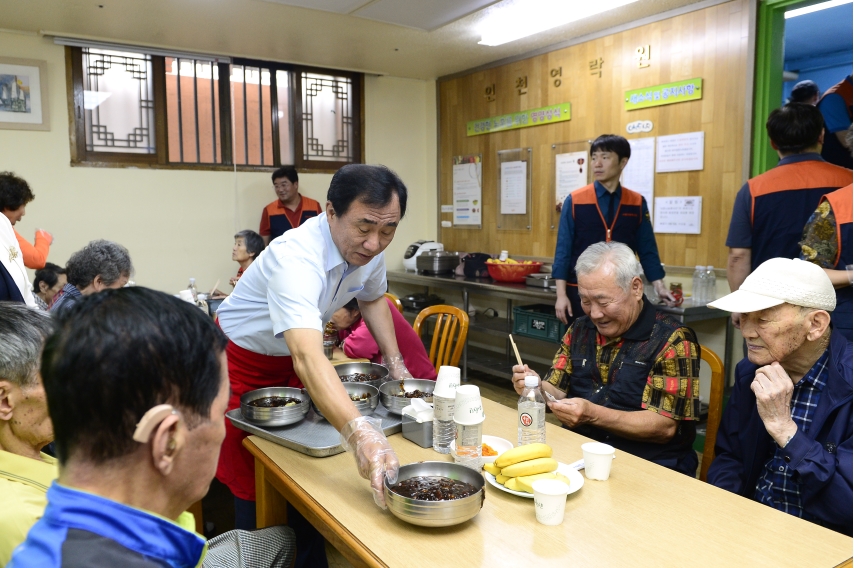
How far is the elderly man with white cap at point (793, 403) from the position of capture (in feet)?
4.81

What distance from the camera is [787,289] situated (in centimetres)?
160

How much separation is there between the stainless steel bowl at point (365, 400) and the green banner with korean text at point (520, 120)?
3.47 metres

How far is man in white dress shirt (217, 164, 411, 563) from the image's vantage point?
1.58 meters

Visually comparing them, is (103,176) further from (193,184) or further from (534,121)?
(534,121)

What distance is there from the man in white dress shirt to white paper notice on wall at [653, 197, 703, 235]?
2.65m

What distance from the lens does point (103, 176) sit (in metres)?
5.01

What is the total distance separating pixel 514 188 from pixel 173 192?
286 centimetres

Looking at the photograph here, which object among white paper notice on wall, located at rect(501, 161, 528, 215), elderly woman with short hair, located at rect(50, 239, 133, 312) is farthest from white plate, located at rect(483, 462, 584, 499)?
white paper notice on wall, located at rect(501, 161, 528, 215)

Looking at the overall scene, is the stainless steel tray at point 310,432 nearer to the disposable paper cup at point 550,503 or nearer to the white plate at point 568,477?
the white plate at point 568,477

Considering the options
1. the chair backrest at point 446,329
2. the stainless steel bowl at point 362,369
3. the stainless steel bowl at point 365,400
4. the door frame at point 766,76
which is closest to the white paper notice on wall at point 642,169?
the door frame at point 766,76

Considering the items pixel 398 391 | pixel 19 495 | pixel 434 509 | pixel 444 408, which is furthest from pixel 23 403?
pixel 398 391

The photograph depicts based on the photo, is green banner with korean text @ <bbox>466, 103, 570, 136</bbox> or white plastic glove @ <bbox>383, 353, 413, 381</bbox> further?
green banner with korean text @ <bbox>466, 103, 570, 136</bbox>

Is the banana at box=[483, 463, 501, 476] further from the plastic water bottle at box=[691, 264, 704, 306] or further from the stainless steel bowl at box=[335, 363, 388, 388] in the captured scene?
the plastic water bottle at box=[691, 264, 704, 306]

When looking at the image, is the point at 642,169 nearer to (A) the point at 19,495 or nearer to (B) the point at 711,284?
(B) the point at 711,284
